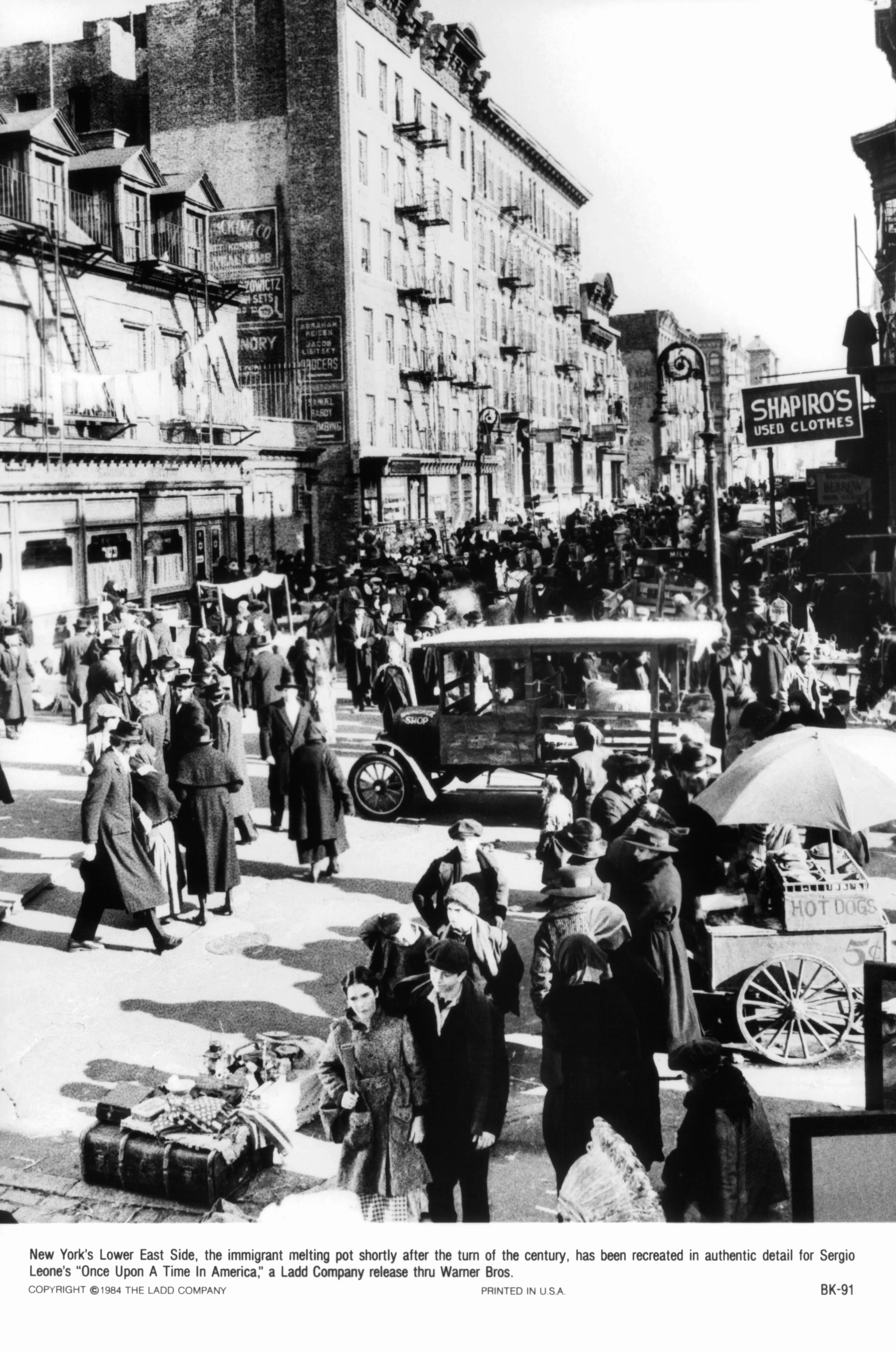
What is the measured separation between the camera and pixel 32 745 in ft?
34.8

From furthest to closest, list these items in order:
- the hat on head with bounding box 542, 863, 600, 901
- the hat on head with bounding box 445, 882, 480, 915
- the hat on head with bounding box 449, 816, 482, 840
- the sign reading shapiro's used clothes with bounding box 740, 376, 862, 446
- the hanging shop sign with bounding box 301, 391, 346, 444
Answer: the hanging shop sign with bounding box 301, 391, 346, 444 < the sign reading shapiro's used clothes with bounding box 740, 376, 862, 446 < the hat on head with bounding box 449, 816, 482, 840 < the hat on head with bounding box 445, 882, 480, 915 < the hat on head with bounding box 542, 863, 600, 901

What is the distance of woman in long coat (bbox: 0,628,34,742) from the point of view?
31.8ft

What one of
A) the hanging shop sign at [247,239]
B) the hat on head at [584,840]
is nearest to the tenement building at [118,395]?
the hanging shop sign at [247,239]

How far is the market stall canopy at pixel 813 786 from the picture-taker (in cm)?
573

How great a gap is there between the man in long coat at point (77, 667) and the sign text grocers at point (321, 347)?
337 inches

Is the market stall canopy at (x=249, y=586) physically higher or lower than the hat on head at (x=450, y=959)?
higher

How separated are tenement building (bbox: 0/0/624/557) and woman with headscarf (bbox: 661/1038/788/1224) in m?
5.62

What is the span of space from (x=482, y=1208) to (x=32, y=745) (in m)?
7.42

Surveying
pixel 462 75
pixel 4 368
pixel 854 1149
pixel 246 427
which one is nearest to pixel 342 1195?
pixel 854 1149

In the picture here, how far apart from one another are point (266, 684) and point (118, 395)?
954 centimetres

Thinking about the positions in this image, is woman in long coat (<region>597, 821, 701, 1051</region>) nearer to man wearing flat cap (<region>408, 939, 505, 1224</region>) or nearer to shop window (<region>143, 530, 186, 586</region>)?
man wearing flat cap (<region>408, 939, 505, 1224</region>)

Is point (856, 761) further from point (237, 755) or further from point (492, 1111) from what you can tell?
point (237, 755)

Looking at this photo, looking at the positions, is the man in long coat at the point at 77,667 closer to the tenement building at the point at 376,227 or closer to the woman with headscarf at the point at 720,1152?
the tenement building at the point at 376,227

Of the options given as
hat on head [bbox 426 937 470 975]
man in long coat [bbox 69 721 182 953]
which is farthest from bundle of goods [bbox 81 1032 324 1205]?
man in long coat [bbox 69 721 182 953]
